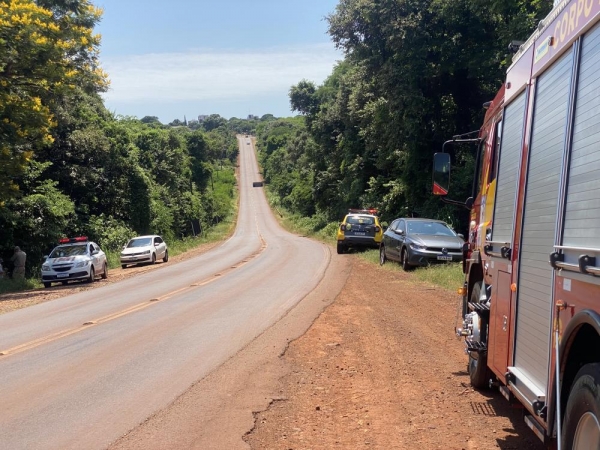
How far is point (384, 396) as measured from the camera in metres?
6.61

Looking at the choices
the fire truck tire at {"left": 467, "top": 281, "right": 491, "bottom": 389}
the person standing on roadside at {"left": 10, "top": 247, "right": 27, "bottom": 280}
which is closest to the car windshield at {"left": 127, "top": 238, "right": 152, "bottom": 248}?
the person standing on roadside at {"left": 10, "top": 247, "right": 27, "bottom": 280}

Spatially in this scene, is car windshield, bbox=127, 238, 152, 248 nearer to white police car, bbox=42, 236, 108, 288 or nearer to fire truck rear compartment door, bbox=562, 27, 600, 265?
white police car, bbox=42, 236, 108, 288

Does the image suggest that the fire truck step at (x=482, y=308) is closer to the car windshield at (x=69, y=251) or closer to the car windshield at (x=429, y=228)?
the car windshield at (x=429, y=228)

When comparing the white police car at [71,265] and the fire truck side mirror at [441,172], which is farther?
the white police car at [71,265]

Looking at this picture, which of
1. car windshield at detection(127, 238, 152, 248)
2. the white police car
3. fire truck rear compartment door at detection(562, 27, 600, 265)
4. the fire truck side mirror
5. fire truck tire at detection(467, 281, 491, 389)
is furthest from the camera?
car windshield at detection(127, 238, 152, 248)

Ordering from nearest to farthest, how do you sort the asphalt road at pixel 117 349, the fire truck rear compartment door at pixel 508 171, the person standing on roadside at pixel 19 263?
the fire truck rear compartment door at pixel 508 171, the asphalt road at pixel 117 349, the person standing on roadside at pixel 19 263

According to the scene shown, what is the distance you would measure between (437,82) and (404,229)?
529 inches

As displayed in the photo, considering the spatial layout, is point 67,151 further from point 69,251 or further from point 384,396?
point 384,396

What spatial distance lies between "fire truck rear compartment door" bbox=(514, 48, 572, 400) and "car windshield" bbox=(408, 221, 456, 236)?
48.7ft

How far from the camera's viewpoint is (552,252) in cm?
379

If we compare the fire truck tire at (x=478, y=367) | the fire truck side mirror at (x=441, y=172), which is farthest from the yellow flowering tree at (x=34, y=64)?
the fire truck tire at (x=478, y=367)

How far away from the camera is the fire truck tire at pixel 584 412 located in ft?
9.90

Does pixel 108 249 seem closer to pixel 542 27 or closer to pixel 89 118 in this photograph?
pixel 89 118

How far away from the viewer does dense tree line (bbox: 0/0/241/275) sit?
19656 millimetres
